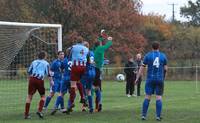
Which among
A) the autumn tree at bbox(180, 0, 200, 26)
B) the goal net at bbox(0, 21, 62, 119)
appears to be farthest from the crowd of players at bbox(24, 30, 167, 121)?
the autumn tree at bbox(180, 0, 200, 26)

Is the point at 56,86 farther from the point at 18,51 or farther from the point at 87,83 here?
the point at 18,51

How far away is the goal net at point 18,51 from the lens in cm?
2253

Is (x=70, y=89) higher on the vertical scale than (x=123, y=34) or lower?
lower

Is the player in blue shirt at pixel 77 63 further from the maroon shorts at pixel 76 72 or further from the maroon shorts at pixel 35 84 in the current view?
the maroon shorts at pixel 35 84

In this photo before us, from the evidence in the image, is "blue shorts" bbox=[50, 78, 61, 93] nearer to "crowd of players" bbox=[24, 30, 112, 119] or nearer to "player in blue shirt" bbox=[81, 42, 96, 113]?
"crowd of players" bbox=[24, 30, 112, 119]

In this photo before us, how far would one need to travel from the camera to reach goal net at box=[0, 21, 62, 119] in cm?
2253

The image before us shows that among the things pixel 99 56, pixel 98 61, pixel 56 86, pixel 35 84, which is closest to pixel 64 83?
pixel 56 86

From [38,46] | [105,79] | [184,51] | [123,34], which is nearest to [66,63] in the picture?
[38,46]

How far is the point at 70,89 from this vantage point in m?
17.7

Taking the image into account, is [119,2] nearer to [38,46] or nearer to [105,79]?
[105,79]

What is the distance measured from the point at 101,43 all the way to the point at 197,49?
53487 mm

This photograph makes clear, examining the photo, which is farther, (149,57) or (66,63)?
(66,63)

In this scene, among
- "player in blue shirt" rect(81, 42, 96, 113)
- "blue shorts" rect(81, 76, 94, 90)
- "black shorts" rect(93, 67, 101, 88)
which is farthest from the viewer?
"black shorts" rect(93, 67, 101, 88)

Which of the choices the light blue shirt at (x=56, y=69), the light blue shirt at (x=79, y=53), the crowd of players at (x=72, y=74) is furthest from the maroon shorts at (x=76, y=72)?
the light blue shirt at (x=56, y=69)
